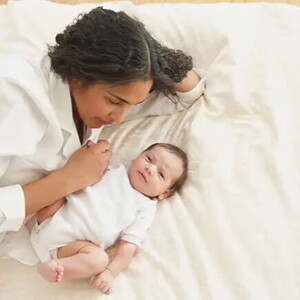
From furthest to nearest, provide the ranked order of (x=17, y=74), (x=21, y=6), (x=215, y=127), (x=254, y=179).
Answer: (x=21, y=6), (x=215, y=127), (x=254, y=179), (x=17, y=74)

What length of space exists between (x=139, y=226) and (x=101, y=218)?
9cm

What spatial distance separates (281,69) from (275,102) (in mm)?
118

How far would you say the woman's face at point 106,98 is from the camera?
129 centimetres

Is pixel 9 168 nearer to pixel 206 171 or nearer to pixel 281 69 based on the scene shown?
pixel 206 171

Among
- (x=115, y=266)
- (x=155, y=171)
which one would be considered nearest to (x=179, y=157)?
(x=155, y=171)

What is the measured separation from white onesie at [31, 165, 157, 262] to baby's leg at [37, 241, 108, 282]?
0.07 feet

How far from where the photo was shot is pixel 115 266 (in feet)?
4.43

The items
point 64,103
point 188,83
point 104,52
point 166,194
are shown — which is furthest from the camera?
point 188,83

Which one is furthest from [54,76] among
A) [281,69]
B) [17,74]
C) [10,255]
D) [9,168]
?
[281,69]

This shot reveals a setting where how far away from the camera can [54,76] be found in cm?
135

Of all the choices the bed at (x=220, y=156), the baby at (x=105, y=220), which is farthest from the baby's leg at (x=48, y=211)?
the bed at (x=220, y=156)

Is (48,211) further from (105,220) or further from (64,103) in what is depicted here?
(64,103)

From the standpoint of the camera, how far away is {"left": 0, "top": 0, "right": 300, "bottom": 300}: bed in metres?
1.34

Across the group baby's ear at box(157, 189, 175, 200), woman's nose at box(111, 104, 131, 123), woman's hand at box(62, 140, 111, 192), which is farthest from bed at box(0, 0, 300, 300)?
woman's nose at box(111, 104, 131, 123)
